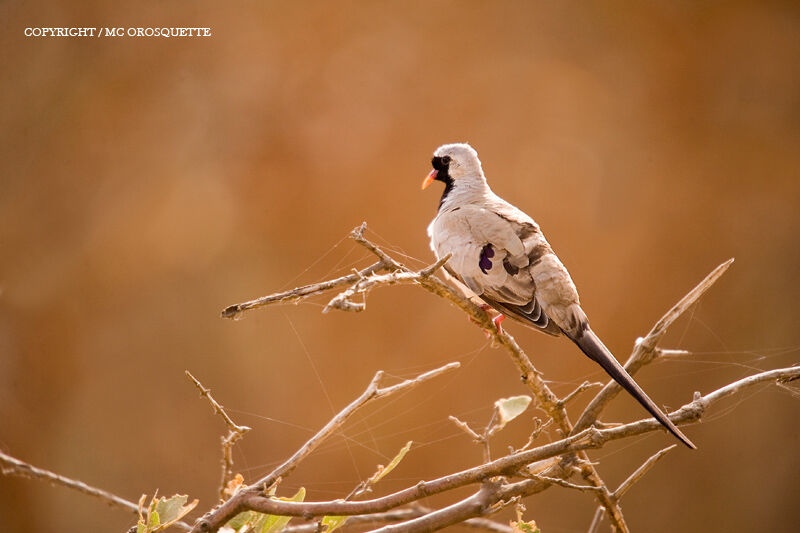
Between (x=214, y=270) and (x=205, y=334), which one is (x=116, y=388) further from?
(x=214, y=270)

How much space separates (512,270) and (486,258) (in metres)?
0.08

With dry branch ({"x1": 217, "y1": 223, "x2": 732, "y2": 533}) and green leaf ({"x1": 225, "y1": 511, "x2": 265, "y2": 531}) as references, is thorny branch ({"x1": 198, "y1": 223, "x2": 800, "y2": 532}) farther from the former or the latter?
green leaf ({"x1": 225, "y1": 511, "x2": 265, "y2": 531})

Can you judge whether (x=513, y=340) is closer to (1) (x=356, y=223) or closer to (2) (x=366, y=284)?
(2) (x=366, y=284)

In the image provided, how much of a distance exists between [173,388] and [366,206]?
55.6 inches

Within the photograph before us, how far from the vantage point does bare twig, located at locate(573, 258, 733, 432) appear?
1.57m

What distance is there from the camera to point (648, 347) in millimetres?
1640

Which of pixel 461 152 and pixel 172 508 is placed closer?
pixel 172 508

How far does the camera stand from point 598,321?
384cm

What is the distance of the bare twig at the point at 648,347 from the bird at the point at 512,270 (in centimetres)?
7

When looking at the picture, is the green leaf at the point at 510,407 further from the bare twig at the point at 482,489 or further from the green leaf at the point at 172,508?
the green leaf at the point at 172,508

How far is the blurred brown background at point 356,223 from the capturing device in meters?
3.66

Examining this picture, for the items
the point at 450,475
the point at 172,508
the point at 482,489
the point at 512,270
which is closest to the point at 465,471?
the point at 450,475

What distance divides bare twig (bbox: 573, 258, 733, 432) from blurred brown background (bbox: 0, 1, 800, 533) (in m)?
2.08

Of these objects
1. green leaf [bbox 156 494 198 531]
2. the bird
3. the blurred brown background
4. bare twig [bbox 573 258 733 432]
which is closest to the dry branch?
bare twig [bbox 573 258 733 432]
